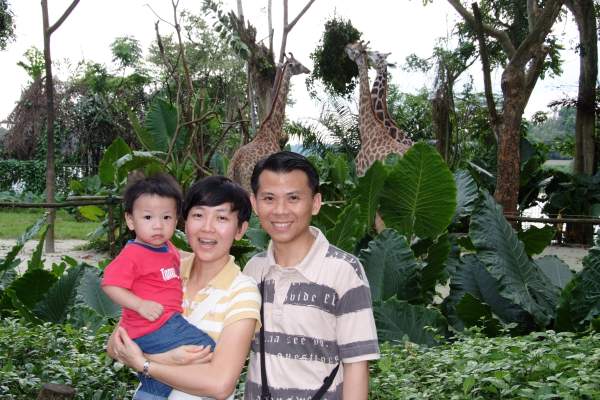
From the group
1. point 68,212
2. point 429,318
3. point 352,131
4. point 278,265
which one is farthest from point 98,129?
point 278,265

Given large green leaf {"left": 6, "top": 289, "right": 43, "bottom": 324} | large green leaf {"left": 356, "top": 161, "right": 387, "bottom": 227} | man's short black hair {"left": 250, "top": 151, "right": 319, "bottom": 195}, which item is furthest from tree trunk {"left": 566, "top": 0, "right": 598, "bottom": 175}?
man's short black hair {"left": 250, "top": 151, "right": 319, "bottom": 195}

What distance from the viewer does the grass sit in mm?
11219

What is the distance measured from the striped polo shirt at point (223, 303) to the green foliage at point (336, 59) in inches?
451

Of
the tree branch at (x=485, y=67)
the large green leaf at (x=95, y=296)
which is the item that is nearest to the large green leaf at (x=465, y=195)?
the large green leaf at (x=95, y=296)

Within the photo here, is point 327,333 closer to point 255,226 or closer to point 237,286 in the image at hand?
point 237,286

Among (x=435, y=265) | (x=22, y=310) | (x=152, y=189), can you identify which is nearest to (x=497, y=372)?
(x=152, y=189)

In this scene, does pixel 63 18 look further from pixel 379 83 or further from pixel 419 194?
pixel 419 194

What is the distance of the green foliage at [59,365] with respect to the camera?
105 inches

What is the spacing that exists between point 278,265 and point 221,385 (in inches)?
12.4

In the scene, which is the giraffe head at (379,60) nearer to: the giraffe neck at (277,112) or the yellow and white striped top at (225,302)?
the giraffe neck at (277,112)

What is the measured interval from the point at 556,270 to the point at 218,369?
3031 mm

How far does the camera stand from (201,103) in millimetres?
6586

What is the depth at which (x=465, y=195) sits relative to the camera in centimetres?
449

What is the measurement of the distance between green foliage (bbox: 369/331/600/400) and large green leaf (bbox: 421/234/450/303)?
40.1 inches
